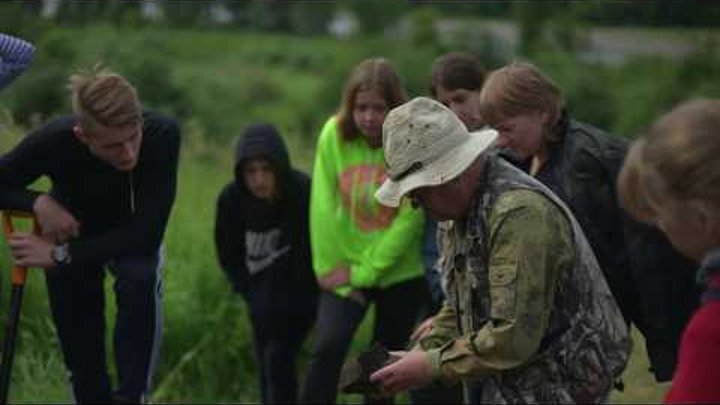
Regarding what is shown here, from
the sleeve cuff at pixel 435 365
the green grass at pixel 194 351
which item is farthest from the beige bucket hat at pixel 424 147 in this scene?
the green grass at pixel 194 351

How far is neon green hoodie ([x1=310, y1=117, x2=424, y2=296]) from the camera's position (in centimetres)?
518

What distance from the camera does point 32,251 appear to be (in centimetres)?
461

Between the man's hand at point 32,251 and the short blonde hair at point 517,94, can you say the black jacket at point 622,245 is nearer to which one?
the short blonde hair at point 517,94

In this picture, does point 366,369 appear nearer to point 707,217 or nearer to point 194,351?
point 707,217

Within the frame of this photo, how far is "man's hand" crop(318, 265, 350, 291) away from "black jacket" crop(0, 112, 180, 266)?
794mm

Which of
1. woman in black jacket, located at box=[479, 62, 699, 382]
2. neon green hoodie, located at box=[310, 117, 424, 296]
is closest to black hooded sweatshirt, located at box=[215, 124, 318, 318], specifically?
neon green hoodie, located at box=[310, 117, 424, 296]

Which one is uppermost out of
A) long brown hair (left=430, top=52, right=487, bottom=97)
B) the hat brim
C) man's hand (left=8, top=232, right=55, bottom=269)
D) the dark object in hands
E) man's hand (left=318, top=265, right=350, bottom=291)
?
long brown hair (left=430, top=52, right=487, bottom=97)

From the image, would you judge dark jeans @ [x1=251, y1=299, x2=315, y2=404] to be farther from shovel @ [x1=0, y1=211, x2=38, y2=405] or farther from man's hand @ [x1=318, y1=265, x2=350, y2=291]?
shovel @ [x1=0, y1=211, x2=38, y2=405]

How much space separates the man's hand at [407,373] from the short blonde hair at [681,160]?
1.03 m

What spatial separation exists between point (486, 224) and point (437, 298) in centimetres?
192

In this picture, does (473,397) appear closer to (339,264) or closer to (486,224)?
(339,264)

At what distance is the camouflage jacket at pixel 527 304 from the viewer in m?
3.08

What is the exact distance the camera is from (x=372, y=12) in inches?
1515

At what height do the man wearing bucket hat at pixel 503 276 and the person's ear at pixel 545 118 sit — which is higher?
the person's ear at pixel 545 118
